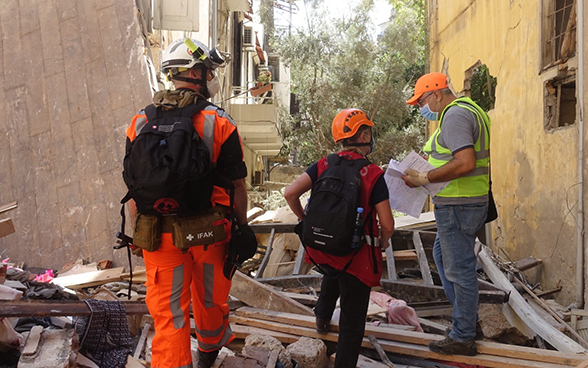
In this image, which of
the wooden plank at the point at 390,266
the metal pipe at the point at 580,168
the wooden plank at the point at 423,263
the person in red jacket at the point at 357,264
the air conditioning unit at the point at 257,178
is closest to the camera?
the person in red jacket at the point at 357,264

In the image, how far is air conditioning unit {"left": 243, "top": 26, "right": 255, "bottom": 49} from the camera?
867 inches

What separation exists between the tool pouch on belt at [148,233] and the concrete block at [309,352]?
4.36ft

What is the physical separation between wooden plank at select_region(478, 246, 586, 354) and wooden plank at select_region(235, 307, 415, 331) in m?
1.06

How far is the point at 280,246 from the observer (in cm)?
735

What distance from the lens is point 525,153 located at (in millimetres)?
7070

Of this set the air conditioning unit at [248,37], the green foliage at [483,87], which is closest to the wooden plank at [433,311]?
the green foliage at [483,87]

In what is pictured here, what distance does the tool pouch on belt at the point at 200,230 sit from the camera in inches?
110

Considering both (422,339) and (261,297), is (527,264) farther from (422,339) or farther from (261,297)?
(261,297)

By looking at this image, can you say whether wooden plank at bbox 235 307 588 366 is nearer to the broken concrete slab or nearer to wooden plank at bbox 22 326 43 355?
the broken concrete slab

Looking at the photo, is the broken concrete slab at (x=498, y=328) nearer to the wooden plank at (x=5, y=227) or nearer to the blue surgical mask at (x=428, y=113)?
the blue surgical mask at (x=428, y=113)

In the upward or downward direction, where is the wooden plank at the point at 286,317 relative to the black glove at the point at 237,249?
downward

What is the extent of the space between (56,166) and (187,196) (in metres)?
3.72

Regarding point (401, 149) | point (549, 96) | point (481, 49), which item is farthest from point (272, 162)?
point (549, 96)

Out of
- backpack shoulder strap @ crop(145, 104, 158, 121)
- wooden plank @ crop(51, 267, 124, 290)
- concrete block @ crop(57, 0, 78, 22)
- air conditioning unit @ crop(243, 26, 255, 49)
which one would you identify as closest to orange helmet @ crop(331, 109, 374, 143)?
backpack shoulder strap @ crop(145, 104, 158, 121)
